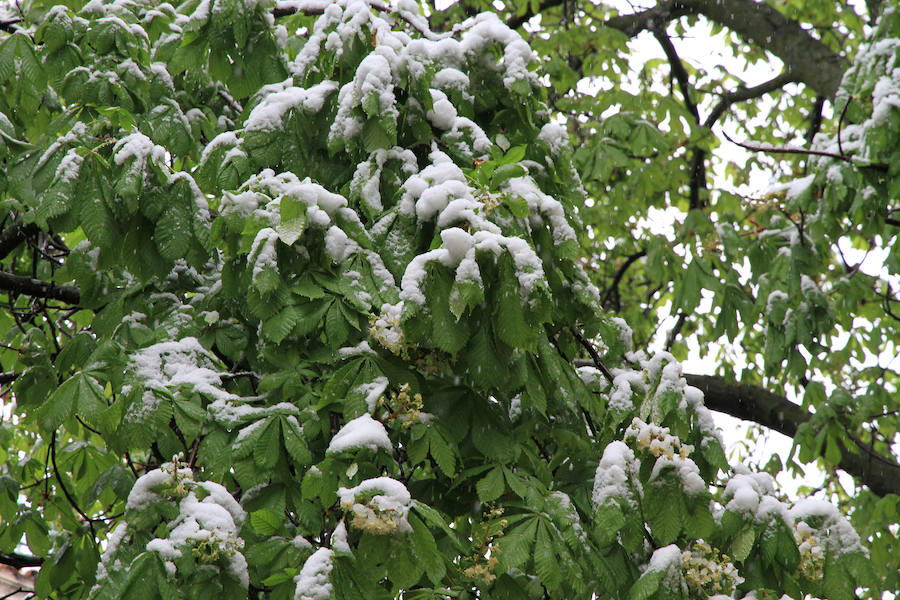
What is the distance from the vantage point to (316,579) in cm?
198

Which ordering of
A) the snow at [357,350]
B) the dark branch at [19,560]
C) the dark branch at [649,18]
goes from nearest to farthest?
the snow at [357,350] < the dark branch at [19,560] < the dark branch at [649,18]

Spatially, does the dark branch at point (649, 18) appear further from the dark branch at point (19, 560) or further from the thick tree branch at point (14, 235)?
the dark branch at point (19, 560)

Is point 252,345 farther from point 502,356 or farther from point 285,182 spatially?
point 502,356

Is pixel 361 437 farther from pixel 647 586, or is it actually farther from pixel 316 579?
pixel 647 586

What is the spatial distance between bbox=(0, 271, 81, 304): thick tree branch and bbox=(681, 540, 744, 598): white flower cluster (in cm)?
259

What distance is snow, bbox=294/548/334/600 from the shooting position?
194cm

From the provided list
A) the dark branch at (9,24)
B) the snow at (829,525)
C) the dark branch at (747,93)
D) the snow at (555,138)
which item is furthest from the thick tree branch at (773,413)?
the dark branch at (9,24)

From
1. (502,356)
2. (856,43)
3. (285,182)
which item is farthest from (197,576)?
(856,43)

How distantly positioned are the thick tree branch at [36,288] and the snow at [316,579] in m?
2.06

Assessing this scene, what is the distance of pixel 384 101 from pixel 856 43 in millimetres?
5993

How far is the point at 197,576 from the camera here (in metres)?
2.07

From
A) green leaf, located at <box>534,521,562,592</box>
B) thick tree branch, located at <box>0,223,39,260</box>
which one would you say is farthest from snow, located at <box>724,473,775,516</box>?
thick tree branch, located at <box>0,223,39,260</box>

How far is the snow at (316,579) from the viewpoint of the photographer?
1944 millimetres

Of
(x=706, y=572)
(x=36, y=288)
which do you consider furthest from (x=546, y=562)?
(x=36, y=288)
